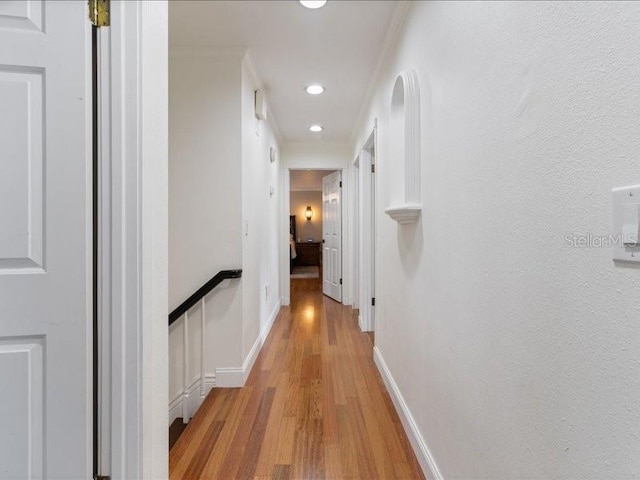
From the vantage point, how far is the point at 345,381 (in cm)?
240

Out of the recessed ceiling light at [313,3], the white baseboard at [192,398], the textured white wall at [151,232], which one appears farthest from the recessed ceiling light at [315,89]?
the white baseboard at [192,398]

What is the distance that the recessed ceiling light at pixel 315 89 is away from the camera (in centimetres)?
299

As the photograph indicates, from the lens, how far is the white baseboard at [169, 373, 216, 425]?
7.19ft

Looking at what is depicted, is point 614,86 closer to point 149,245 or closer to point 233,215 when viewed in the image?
point 149,245

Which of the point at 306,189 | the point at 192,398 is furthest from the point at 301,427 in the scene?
the point at 306,189

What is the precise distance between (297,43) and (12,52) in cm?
180

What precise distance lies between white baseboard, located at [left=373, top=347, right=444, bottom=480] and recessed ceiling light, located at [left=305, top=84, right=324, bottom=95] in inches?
97.6

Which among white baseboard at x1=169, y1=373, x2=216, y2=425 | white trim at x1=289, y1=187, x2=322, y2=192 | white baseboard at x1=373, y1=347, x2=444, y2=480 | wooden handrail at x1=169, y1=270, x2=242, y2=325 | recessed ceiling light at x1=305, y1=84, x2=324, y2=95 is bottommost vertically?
white baseboard at x1=169, y1=373, x2=216, y2=425

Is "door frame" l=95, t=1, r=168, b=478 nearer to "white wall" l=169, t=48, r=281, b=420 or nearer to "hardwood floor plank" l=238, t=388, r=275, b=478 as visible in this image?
"hardwood floor plank" l=238, t=388, r=275, b=478

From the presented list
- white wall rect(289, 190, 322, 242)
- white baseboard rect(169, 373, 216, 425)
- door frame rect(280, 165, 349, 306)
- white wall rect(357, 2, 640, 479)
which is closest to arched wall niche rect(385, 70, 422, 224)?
white wall rect(357, 2, 640, 479)

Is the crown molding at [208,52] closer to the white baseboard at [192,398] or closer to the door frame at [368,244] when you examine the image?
the door frame at [368,244]

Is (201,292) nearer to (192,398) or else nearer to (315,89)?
(192,398)

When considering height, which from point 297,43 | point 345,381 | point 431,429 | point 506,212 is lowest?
point 345,381

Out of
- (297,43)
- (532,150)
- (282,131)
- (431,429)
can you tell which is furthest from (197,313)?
(282,131)
